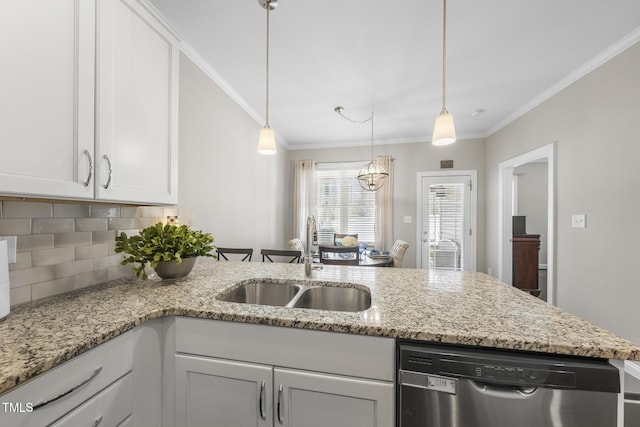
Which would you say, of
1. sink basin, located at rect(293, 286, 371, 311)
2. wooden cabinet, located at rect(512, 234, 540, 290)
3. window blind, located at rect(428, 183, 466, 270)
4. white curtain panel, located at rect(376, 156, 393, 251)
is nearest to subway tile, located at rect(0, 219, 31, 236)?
sink basin, located at rect(293, 286, 371, 311)

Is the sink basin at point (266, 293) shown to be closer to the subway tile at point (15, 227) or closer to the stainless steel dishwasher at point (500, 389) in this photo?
the stainless steel dishwasher at point (500, 389)

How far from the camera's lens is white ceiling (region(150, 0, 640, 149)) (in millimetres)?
1802

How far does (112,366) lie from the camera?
0.84m

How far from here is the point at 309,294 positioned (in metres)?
1.38

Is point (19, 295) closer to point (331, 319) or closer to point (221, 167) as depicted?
point (331, 319)

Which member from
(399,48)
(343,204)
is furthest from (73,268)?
(343,204)

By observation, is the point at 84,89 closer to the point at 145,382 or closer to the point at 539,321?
the point at 145,382

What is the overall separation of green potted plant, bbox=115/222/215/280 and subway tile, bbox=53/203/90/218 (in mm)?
188

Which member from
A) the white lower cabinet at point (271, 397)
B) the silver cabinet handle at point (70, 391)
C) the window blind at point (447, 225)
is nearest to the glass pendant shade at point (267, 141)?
the white lower cabinet at point (271, 397)

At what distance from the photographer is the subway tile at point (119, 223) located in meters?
1.38

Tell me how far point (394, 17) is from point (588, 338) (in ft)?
7.00

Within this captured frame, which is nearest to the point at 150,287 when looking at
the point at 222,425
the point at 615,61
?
the point at 222,425

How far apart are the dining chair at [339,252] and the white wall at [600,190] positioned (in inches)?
83.4

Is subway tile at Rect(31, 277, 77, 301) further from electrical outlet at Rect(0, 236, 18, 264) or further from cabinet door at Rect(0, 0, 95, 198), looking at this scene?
cabinet door at Rect(0, 0, 95, 198)
